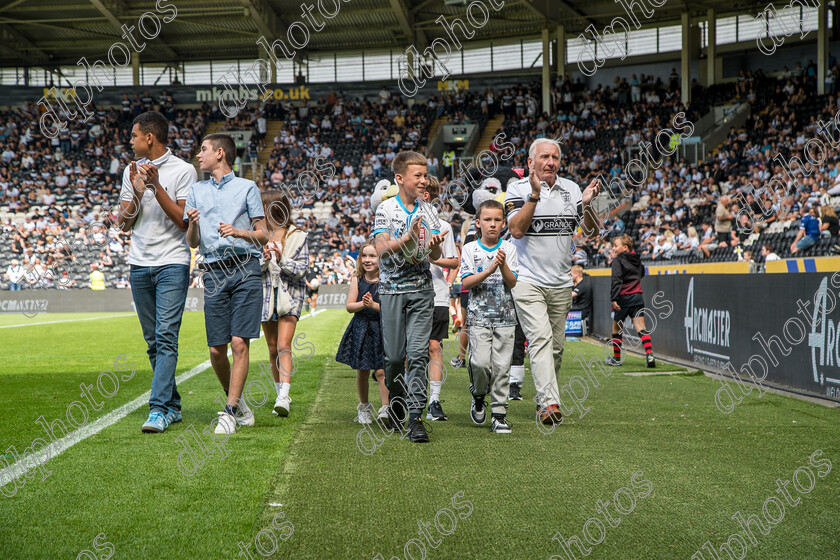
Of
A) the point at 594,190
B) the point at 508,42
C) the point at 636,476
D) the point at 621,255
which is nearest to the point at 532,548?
the point at 636,476

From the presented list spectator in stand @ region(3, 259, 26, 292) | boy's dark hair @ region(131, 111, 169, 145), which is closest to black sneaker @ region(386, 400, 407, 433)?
boy's dark hair @ region(131, 111, 169, 145)

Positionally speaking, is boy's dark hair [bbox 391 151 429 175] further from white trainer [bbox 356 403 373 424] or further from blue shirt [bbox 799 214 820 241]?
blue shirt [bbox 799 214 820 241]

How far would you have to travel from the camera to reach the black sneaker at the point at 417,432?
5215 millimetres

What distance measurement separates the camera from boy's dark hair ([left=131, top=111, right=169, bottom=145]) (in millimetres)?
5680

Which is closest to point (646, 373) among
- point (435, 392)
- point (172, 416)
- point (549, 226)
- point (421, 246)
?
point (435, 392)

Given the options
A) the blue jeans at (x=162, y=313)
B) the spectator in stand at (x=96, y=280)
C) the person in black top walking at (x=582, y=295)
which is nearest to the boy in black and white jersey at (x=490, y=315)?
the blue jeans at (x=162, y=313)

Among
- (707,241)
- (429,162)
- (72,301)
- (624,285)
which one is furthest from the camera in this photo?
(429,162)

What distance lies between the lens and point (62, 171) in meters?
37.7

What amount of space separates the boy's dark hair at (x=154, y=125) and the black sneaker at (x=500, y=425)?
318 centimetres

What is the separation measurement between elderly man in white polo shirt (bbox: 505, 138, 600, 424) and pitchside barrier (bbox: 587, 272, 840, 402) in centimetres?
287

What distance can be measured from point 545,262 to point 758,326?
4.03 m

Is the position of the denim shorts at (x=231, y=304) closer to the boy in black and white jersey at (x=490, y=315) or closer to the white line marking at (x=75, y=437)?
the white line marking at (x=75, y=437)

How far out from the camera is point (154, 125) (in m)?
5.75

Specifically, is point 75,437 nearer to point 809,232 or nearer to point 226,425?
point 226,425
